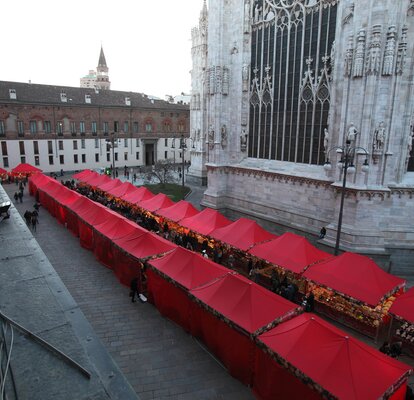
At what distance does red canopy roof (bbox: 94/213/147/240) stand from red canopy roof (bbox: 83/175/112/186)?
44.6 ft

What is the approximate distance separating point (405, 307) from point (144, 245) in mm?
10487

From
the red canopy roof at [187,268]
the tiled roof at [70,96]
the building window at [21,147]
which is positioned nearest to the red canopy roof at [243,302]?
the red canopy roof at [187,268]

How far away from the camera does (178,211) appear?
22234mm

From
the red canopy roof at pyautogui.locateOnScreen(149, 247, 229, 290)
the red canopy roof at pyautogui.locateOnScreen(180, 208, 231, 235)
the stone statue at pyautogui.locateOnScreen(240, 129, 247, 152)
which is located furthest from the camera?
the stone statue at pyautogui.locateOnScreen(240, 129, 247, 152)

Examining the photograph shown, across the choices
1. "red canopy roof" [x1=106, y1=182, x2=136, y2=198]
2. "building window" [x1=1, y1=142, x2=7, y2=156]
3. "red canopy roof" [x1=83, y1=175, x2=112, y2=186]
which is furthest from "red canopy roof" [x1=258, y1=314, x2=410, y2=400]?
"building window" [x1=1, y1=142, x2=7, y2=156]

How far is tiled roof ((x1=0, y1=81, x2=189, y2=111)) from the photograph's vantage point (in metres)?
46.5

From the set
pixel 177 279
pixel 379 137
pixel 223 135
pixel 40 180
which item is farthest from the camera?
pixel 40 180

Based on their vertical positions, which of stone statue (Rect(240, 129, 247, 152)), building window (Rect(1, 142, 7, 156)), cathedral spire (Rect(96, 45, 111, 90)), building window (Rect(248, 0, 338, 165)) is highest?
cathedral spire (Rect(96, 45, 111, 90))

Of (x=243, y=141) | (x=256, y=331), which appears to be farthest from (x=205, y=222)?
(x=256, y=331)

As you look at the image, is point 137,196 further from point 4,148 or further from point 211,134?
point 4,148

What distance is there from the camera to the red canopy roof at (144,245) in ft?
49.8

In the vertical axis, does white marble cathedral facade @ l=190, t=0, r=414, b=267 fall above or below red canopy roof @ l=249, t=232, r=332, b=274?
above

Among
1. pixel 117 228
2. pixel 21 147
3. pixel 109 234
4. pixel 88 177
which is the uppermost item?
pixel 21 147

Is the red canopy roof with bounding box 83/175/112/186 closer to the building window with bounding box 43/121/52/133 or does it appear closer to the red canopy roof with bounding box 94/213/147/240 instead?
the red canopy roof with bounding box 94/213/147/240
